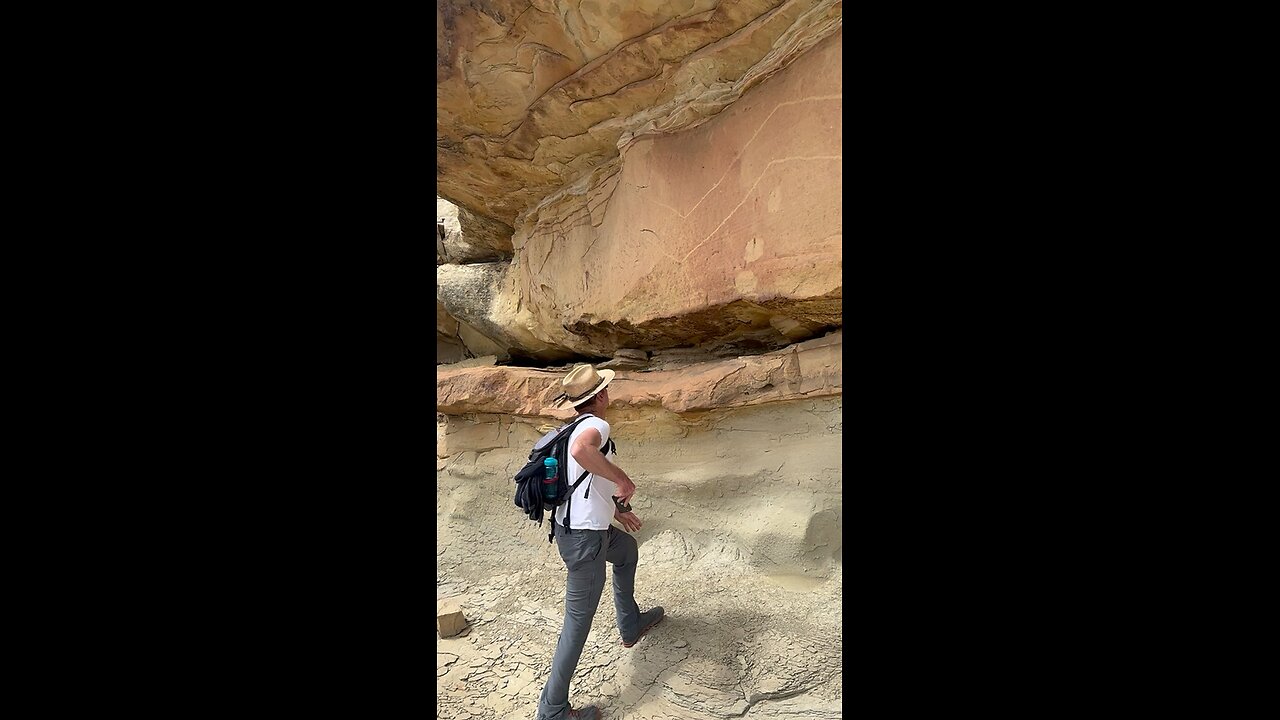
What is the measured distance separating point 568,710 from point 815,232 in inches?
107

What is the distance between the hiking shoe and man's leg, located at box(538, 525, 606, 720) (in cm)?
56

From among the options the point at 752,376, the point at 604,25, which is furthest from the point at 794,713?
the point at 604,25

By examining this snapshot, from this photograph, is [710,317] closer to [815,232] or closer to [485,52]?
[815,232]

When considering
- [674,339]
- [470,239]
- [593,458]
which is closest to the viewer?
[593,458]

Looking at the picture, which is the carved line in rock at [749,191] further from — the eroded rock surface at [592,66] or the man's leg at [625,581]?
the man's leg at [625,581]

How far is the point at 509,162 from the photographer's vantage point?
4.76 metres

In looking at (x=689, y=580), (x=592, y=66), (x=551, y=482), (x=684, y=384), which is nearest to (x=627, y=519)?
(x=551, y=482)

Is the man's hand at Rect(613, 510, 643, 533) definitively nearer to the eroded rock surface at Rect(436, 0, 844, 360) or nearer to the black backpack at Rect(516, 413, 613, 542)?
the black backpack at Rect(516, 413, 613, 542)

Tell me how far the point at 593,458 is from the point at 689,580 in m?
1.60

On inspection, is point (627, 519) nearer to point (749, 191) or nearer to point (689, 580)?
point (689, 580)

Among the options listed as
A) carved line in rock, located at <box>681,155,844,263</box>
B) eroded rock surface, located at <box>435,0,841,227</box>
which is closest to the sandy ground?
carved line in rock, located at <box>681,155,844,263</box>

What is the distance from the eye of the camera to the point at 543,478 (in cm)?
258

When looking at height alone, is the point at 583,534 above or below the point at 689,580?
above

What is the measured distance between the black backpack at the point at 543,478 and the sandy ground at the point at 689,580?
36.6 inches
